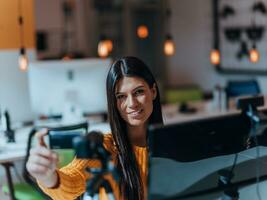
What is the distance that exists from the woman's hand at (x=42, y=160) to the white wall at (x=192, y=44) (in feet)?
22.9

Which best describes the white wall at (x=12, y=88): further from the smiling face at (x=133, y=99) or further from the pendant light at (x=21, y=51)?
the smiling face at (x=133, y=99)

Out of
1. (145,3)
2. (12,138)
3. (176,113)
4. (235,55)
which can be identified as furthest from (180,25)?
(12,138)

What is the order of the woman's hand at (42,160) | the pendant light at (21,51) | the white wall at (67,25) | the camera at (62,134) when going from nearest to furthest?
the woman's hand at (42,160) → the camera at (62,134) → the pendant light at (21,51) → the white wall at (67,25)

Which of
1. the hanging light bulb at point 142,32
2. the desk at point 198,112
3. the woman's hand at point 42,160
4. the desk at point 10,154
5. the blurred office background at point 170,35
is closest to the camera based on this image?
the woman's hand at point 42,160

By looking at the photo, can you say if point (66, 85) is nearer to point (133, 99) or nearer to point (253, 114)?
point (133, 99)

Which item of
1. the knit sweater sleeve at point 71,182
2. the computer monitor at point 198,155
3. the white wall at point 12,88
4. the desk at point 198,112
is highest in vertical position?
the computer monitor at point 198,155

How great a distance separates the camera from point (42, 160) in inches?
44.1

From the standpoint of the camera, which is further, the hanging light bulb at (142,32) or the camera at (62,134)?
the hanging light bulb at (142,32)

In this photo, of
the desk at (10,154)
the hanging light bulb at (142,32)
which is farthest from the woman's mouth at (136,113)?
the hanging light bulb at (142,32)

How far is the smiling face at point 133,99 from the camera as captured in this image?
1.45 m

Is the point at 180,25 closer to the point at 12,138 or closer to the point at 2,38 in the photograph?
the point at 2,38

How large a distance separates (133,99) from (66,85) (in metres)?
2.72

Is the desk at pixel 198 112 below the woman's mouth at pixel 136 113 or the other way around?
below

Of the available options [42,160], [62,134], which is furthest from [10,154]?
[42,160]
